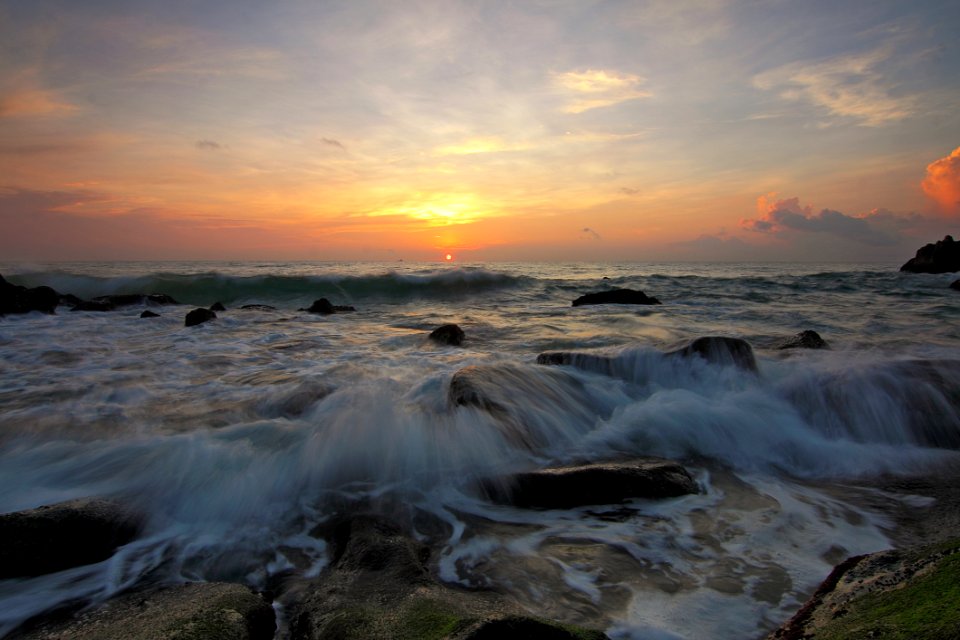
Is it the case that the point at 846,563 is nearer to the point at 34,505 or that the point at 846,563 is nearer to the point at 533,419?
the point at 533,419

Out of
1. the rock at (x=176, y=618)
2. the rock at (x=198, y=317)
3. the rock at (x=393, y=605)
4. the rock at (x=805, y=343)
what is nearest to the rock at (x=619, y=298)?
the rock at (x=805, y=343)

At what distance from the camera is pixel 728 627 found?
2.24 meters

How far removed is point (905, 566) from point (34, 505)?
463 centimetres

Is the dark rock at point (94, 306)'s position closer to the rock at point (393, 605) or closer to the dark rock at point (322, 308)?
the dark rock at point (322, 308)

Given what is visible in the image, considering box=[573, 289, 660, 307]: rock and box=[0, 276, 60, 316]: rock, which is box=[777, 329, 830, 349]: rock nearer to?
box=[573, 289, 660, 307]: rock

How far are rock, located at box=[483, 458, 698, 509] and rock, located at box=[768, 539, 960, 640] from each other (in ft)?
4.75

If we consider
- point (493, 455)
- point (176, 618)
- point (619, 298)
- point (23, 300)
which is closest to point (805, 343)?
point (493, 455)

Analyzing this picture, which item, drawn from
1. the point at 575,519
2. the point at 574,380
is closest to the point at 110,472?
the point at 575,519

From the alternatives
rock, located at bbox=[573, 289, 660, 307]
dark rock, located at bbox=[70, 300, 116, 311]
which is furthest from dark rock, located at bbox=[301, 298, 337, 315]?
rock, located at bbox=[573, 289, 660, 307]

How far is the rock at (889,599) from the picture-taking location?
1.40m

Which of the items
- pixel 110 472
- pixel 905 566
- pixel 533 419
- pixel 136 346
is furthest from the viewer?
pixel 136 346

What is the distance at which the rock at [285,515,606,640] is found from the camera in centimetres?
167

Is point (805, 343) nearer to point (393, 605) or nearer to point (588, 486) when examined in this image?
point (588, 486)

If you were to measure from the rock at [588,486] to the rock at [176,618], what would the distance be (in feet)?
5.74
